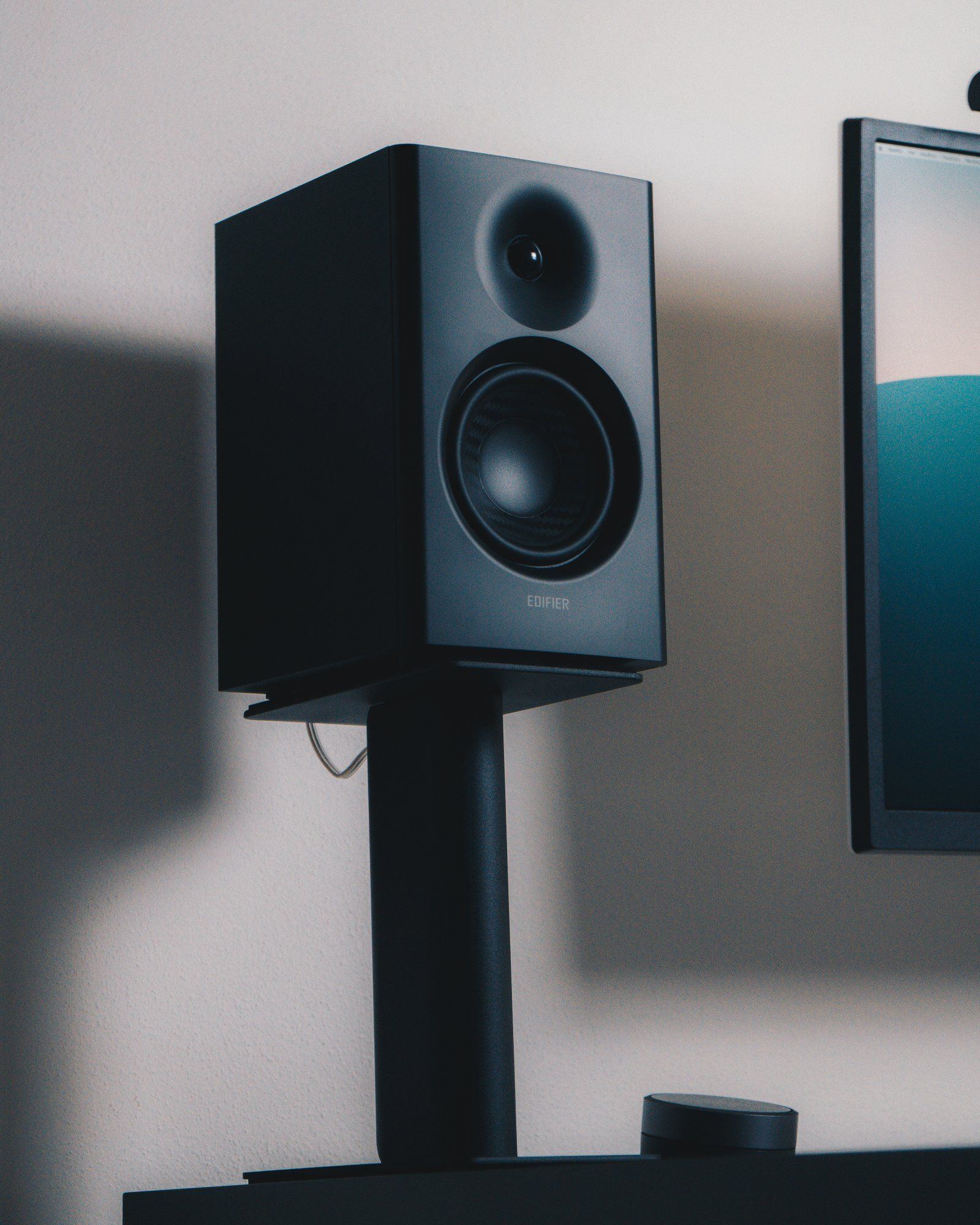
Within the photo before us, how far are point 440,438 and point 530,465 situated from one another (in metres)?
0.07

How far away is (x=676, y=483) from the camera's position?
112cm

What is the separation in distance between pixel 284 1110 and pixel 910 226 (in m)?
0.75

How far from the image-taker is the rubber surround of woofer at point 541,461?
2.37 feet

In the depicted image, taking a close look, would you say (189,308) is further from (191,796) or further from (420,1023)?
(420,1023)

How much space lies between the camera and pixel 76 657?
90 centimetres

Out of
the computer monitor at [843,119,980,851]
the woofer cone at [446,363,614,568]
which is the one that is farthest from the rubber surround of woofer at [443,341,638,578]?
the computer monitor at [843,119,980,851]

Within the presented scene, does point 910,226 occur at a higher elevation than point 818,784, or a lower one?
higher

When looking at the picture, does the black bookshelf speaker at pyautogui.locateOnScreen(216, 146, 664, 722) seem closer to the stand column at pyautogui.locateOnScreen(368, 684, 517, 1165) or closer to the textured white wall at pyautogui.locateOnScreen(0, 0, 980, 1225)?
the stand column at pyautogui.locateOnScreen(368, 684, 517, 1165)

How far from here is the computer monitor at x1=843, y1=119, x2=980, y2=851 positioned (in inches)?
34.9

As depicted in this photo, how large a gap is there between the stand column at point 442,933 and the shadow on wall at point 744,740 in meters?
0.29

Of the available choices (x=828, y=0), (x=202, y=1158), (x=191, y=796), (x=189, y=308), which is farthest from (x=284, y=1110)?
(x=828, y=0)

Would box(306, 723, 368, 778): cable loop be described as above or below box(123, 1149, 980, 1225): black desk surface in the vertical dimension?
above

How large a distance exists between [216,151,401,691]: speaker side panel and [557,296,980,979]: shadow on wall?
0.33 metres

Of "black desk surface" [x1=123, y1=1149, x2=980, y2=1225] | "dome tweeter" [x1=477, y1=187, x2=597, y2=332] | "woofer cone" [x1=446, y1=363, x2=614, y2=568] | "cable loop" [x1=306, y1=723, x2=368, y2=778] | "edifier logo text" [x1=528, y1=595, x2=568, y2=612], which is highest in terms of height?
"dome tweeter" [x1=477, y1=187, x2=597, y2=332]
